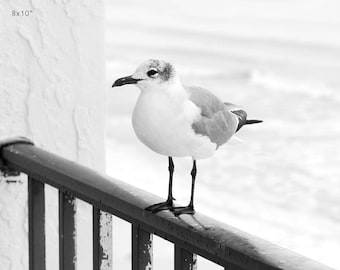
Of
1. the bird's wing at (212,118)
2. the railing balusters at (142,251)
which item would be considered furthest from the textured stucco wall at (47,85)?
the bird's wing at (212,118)

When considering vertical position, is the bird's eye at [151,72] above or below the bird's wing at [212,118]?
above

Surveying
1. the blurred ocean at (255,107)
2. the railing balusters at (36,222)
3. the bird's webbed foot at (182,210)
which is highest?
the bird's webbed foot at (182,210)

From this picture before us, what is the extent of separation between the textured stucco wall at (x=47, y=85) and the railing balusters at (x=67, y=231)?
1.13 ft

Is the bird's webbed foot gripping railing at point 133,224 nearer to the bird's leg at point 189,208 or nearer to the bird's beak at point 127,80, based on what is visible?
the bird's leg at point 189,208

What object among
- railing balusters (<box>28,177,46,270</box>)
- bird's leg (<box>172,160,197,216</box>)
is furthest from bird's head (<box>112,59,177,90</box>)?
railing balusters (<box>28,177,46,270</box>)

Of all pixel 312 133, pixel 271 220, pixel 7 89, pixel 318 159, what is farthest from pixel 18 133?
pixel 312 133

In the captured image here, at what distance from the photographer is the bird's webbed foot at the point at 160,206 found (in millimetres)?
946

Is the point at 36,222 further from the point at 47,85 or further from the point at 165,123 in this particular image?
the point at 165,123

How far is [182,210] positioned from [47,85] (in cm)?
65

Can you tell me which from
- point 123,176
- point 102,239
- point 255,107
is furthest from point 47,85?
point 255,107

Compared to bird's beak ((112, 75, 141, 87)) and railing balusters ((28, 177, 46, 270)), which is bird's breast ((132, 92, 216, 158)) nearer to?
bird's beak ((112, 75, 141, 87))

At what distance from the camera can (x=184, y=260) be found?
907 millimetres

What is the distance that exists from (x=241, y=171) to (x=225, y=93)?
103 inches

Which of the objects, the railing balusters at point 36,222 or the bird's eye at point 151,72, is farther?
the railing balusters at point 36,222
